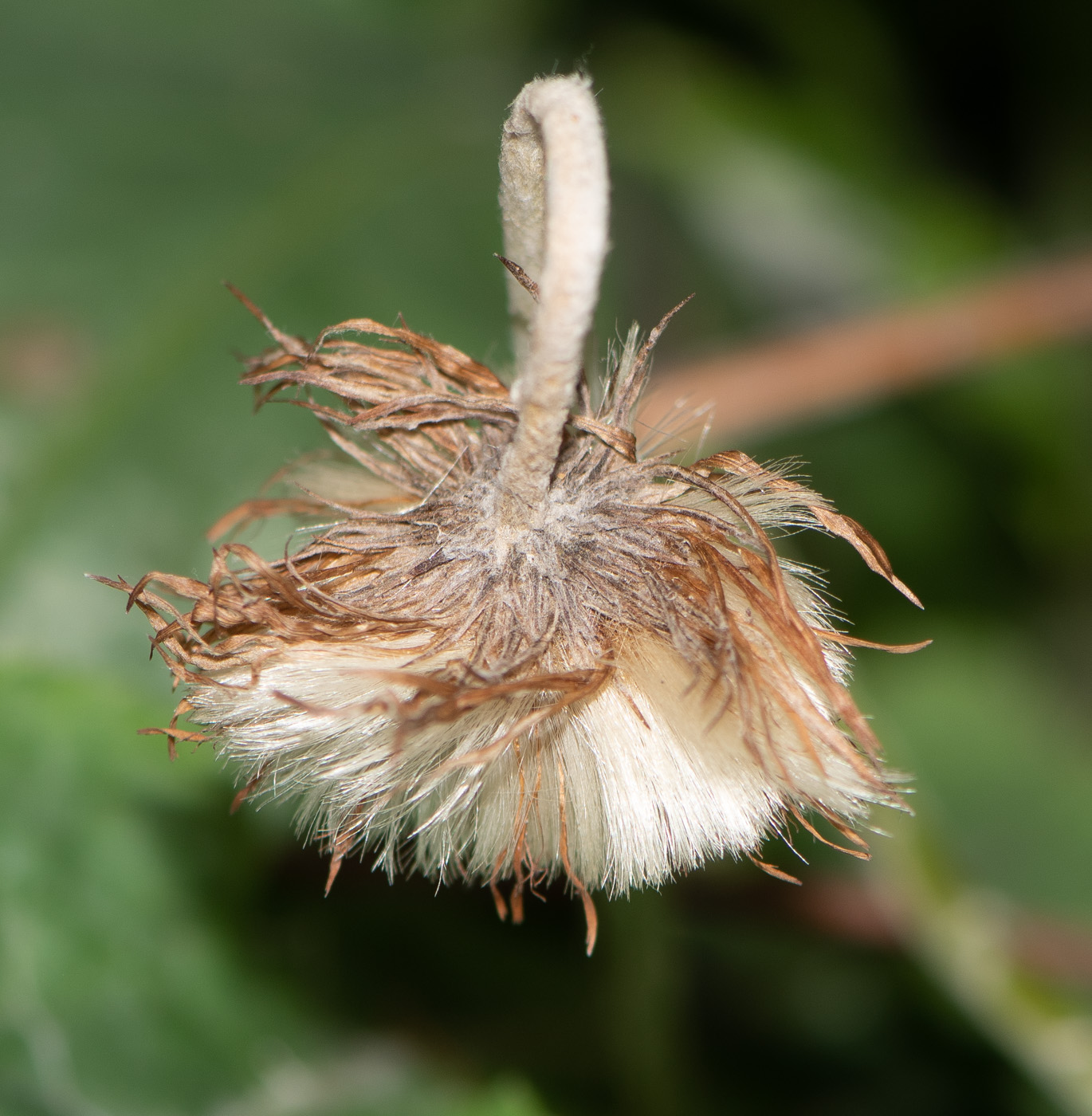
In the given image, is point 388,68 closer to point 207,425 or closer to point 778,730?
point 207,425

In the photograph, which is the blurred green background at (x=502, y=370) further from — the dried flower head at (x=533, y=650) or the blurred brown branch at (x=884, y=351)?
the dried flower head at (x=533, y=650)

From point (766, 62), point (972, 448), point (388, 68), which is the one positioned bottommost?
point (972, 448)

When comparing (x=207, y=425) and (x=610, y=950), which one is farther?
(x=207, y=425)

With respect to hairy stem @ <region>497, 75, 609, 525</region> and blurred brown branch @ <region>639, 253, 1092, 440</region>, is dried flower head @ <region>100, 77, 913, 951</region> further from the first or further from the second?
blurred brown branch @ <region>639, 253, 1092, 440</region>

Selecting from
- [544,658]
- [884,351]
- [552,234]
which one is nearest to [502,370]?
[544,658]

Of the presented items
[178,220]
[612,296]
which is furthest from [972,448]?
[178,220]

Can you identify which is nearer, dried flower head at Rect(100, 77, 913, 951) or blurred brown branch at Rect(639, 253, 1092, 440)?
dried flower head at Rect(100, 77, 913, 951)

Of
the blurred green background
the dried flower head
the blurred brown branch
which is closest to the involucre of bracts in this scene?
the dried flower head
